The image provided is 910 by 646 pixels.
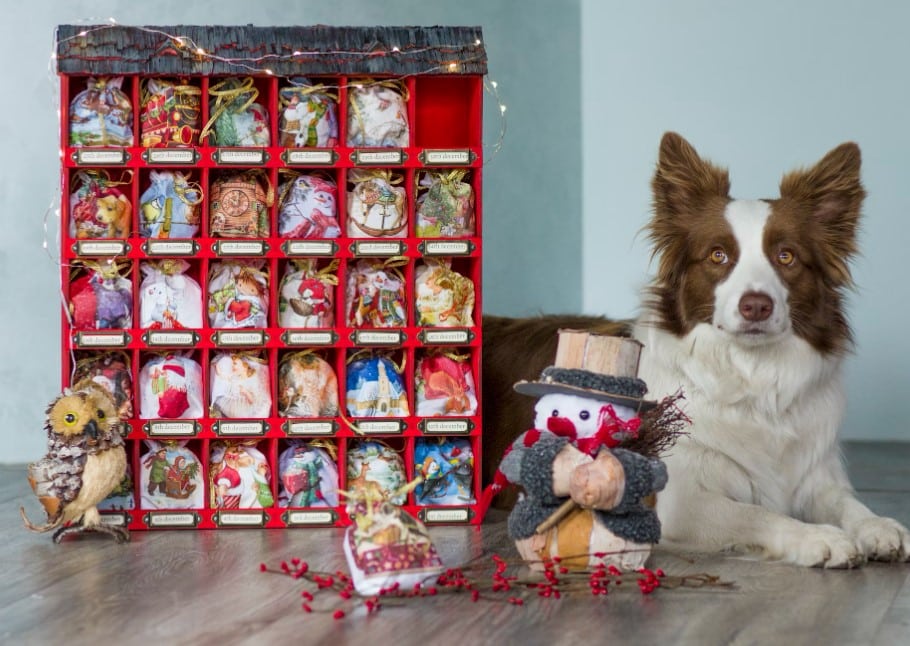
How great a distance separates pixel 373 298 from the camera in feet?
9.33

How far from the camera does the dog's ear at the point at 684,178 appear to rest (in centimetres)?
280

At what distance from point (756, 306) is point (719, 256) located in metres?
0.19

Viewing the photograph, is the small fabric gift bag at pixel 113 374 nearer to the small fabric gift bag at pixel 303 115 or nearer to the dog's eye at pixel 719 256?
the small fabric gift bag at pixel 303 115

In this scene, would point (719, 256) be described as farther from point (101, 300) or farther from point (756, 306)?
point (101, 300)

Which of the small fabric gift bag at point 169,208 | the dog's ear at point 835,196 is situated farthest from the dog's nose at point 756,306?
the small fabric gift bag at point 169,208

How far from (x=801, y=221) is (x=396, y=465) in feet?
3.69

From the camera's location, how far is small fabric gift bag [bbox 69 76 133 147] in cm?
275

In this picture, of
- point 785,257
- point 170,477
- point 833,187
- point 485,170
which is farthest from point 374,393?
point 485,170

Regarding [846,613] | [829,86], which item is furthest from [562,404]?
[829,86]

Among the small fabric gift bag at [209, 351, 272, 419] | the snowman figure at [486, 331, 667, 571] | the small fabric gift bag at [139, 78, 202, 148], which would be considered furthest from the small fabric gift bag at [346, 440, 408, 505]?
the small fabric gift bag at [139, 78, 202, 148]

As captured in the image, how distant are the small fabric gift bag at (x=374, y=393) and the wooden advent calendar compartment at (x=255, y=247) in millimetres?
24

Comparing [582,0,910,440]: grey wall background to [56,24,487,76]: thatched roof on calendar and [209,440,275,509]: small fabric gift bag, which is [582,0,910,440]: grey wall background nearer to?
[56,24,487,76]: thatched roof on calendar

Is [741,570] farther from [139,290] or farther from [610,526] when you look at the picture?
[139,290]

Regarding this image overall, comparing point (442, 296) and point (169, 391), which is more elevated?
point (442, 296)
